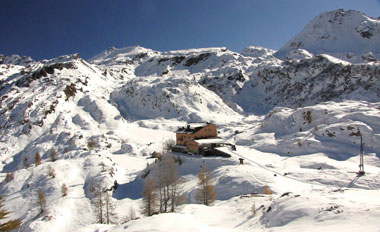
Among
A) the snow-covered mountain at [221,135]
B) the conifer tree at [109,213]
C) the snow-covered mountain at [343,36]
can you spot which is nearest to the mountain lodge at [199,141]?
the snow-covered mountain at [221,135]

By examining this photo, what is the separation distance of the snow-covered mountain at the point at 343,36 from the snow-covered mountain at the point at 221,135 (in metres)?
1.22

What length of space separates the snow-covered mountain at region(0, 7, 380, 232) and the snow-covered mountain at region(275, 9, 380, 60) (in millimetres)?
1218

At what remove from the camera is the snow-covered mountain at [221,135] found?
72.7ft

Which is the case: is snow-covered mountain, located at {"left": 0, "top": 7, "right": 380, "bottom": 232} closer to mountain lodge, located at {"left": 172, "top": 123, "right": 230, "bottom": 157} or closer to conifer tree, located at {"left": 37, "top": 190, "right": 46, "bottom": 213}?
conifer tree, located at {"left": 37, "top": 190, "right": 46, "bottom": 213}

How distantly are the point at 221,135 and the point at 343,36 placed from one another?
505 feet

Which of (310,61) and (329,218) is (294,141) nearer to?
(329,218)

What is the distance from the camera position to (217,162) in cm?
4669

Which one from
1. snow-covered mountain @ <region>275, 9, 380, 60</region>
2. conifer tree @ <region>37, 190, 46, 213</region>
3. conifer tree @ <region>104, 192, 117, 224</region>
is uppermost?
snow-covered mountain @ <region>275, 9, 380, 60</region>

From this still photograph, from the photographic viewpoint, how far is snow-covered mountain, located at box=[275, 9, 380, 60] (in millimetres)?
155500

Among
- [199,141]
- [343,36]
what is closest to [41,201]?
[199,141]

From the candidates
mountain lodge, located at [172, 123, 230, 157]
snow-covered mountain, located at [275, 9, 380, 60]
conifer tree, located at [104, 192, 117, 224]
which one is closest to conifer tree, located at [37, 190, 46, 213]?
conifer tree, located at [104, 192, 117, 224]

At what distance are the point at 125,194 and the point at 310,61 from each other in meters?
120

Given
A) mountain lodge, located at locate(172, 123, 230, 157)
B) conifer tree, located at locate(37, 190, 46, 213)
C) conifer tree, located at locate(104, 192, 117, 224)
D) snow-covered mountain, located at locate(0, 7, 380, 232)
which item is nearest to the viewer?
snow-covered mountain, located at locate(0, 7, 380, 232)

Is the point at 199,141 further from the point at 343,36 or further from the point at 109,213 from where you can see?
the point at 343,36
